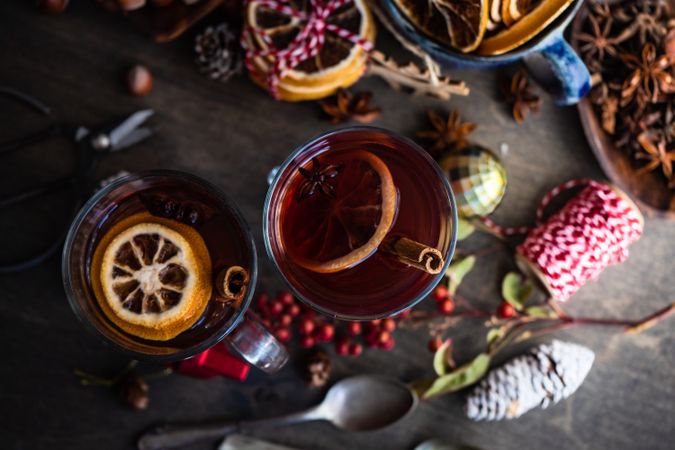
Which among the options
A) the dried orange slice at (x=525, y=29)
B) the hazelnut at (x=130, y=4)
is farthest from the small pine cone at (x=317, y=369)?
the hazelnut at (x=130, y=4)

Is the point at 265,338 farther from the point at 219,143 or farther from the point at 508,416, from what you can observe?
the point at 508,416

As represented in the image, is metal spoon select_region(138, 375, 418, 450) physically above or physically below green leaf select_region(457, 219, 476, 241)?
below

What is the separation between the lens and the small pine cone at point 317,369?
123cm

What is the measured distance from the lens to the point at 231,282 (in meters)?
0.89

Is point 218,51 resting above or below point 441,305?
above

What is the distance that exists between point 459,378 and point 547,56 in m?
Answer: 0.63

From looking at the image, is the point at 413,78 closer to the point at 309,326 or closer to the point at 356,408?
the point at 309,326

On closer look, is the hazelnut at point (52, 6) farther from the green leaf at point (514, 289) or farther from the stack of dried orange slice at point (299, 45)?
the green leaf at point (514, 289)

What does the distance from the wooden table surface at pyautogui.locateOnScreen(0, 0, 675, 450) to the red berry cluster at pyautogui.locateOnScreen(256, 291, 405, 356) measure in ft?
0.11

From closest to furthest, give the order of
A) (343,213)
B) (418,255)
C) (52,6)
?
(418,255) < (343,213) < (52,6)

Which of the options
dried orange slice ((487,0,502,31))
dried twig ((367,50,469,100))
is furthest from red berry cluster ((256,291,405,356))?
dried orange slice ((487,0,502,31))

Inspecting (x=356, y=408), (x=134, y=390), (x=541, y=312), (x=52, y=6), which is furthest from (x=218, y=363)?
(x=52, y=6)

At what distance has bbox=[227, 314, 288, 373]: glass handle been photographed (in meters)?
0.99

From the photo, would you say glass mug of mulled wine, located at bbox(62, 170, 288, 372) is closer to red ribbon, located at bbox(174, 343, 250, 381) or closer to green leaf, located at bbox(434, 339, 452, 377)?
red ribbon, located at bbox(174, 343, 250, 381)
